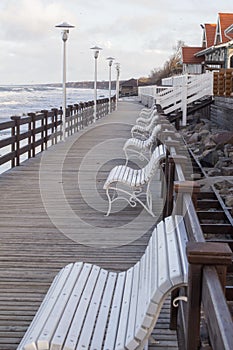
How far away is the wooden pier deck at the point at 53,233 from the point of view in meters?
3.64

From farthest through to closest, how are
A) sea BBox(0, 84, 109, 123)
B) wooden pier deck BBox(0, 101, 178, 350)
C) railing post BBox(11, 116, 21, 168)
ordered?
sea BBox(0, 84, 109, 123) → railing post BBox(11, 116, 21, 168) → wooden pier deck BBox(0, 101, 178, 350)

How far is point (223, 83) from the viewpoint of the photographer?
20.1m

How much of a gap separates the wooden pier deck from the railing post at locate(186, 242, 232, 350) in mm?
981

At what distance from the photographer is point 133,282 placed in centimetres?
305

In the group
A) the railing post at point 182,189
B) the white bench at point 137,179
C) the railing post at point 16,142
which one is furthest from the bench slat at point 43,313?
the railing post at point 16,142

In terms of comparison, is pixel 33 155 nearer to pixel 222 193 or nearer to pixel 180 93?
pixel 222 193

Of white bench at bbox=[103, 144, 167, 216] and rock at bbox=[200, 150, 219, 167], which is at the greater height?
white bench at bbox=[103, 144, 167, 216]

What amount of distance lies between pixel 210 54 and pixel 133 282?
35279 millimetres

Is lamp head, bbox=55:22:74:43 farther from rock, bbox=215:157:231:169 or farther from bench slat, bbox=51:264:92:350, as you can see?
bench slat, bbox=51:264:92:350

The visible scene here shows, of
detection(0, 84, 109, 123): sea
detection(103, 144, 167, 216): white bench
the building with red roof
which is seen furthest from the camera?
detection(0, 84, 109, 123): sea

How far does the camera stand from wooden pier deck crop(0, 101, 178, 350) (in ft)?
11.9

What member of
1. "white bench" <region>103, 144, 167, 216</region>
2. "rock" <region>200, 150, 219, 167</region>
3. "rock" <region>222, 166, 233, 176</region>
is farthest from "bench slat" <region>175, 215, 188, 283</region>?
"rock" <region>200, 150, 219, 167</region>

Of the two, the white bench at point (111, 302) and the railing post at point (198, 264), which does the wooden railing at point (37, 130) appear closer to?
the white bench at point (111, 302)

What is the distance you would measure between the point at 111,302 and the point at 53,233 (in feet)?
8.29
